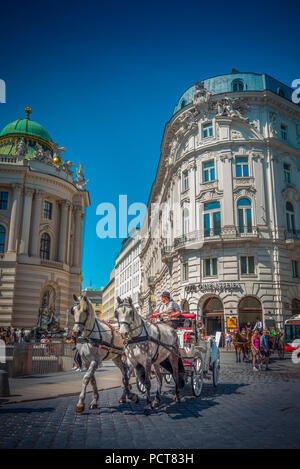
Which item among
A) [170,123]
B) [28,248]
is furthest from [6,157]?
[170,123]

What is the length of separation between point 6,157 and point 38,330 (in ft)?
65.5

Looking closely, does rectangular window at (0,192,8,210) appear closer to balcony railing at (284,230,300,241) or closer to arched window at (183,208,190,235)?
arched window at (183,208,190,235)

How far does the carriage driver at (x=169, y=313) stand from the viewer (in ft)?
31.2

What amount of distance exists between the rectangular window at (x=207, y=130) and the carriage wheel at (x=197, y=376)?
2829cm

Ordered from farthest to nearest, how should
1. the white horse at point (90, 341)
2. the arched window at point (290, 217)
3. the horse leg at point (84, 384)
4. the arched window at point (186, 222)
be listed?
the arched window at point (186, 222) → the arched window at point (290, 217) → the white horse at point (90, 341) → the horse leg at point (84, 384)

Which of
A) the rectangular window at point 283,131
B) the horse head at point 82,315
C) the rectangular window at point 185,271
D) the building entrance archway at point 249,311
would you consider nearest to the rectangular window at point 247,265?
the building entrance archway at point 249,311

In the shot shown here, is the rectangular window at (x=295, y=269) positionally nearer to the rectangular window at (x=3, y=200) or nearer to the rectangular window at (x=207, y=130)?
the rectangular window at (x=207, y=130)

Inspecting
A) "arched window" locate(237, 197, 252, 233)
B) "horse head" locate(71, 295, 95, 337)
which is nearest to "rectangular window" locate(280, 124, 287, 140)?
"arched window" locate(237, 197, 252, 233)

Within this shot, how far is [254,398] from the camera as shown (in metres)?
9.50

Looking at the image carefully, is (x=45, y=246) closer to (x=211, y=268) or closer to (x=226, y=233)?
(x=211, y=268)

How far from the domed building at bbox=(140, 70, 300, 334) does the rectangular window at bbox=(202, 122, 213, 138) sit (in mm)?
66

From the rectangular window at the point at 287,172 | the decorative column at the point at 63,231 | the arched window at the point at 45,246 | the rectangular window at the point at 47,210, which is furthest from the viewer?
the rectangular window at the point at 47,210

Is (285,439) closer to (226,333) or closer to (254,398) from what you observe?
(254,398)

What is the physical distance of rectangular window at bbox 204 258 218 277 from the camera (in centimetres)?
3206
